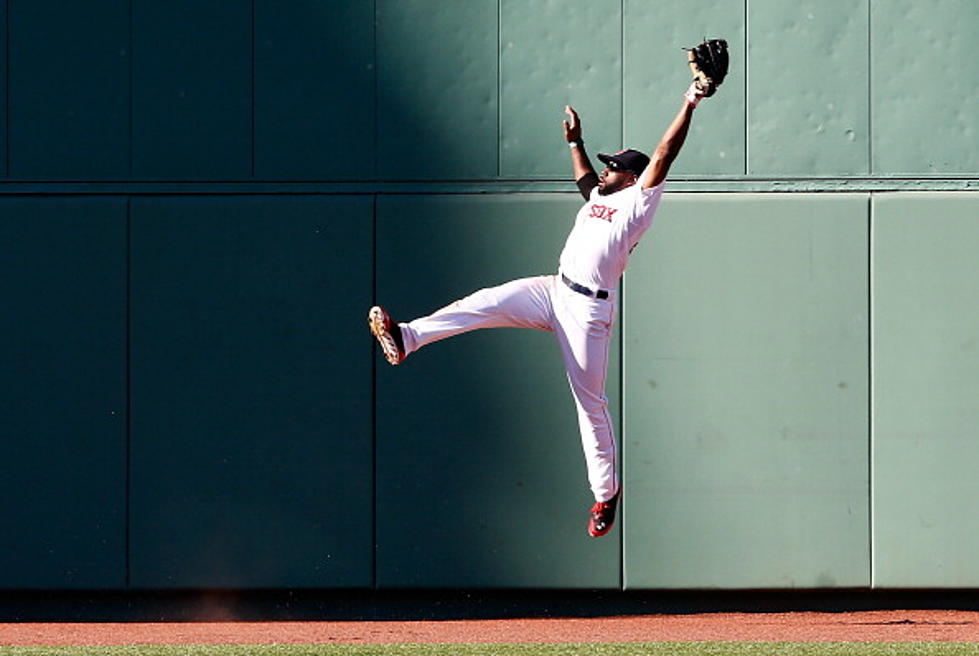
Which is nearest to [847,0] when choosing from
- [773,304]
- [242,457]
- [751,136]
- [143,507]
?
[751,136]

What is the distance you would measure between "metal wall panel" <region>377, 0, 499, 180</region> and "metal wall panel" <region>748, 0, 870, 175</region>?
173 cm

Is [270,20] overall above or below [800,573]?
above

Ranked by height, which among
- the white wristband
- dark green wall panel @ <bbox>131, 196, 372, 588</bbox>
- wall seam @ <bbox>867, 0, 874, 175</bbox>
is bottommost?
dark green wall panel @ <bbox>131, 196, 372, 588</bbox>

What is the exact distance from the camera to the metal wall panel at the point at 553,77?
36.8 ft

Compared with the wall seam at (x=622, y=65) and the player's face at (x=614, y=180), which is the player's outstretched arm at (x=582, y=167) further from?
the wall seam at (x=622, y=65)

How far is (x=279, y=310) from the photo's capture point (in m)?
11.2

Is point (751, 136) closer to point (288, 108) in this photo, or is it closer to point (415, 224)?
point (415, 224)

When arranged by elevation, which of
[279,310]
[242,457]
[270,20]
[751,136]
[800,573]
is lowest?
[800,573]

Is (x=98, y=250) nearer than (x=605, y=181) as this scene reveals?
No

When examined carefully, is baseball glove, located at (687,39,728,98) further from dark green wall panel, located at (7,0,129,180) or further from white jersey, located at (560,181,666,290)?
dark green wall panel, located at (7,0,129,180)

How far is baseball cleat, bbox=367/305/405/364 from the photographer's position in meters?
7.99

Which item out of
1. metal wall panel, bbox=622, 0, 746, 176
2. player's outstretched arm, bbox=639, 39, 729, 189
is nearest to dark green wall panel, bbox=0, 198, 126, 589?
metal wall panel, bbox=622, 0, 746, 176

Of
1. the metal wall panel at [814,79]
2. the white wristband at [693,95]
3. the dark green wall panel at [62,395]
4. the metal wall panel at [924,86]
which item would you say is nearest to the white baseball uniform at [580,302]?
the white wristband at [693,95]

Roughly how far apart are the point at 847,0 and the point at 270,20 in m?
3.76
